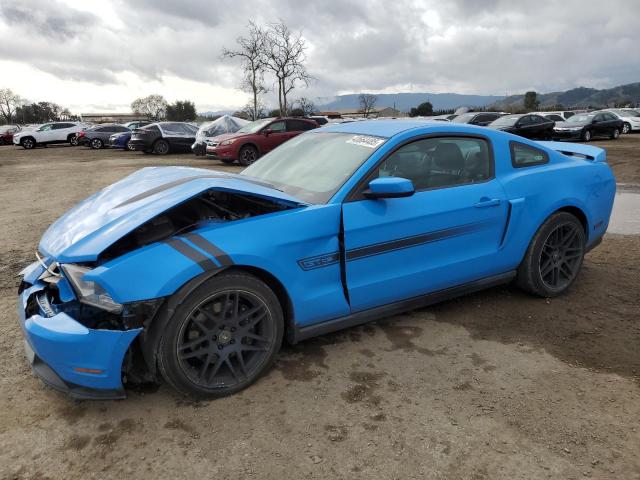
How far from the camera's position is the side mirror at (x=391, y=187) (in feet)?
9.00

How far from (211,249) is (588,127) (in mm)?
22235

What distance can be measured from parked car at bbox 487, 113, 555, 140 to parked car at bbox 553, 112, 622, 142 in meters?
2.31

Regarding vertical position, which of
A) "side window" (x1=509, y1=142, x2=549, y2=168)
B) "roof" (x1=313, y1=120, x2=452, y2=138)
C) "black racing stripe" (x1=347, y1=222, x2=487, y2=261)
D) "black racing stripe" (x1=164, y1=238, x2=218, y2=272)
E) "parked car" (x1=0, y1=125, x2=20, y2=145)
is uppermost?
"roof" (x1=313, y1=120, x2=452, y2=138)

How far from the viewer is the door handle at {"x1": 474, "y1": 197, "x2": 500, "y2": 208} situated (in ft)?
10.8

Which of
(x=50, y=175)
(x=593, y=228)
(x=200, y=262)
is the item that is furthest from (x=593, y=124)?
(x=200, y=262)

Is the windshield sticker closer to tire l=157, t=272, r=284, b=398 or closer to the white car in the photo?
tire l=157, t=272, r=284, b=398

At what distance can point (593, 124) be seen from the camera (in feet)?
67.3

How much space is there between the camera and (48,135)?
27422mm

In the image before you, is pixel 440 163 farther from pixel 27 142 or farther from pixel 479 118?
pixel 27 142

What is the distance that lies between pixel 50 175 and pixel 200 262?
13.1 meters

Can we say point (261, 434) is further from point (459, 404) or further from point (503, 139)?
point (503, 139)

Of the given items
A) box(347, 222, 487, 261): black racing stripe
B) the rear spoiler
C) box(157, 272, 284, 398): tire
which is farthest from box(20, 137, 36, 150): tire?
box(347, 222, 487, 261): black racing stripe

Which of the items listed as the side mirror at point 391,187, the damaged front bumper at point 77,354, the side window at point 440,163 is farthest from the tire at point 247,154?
the damaged front bumper at point 77,354

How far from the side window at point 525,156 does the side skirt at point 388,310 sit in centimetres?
86
